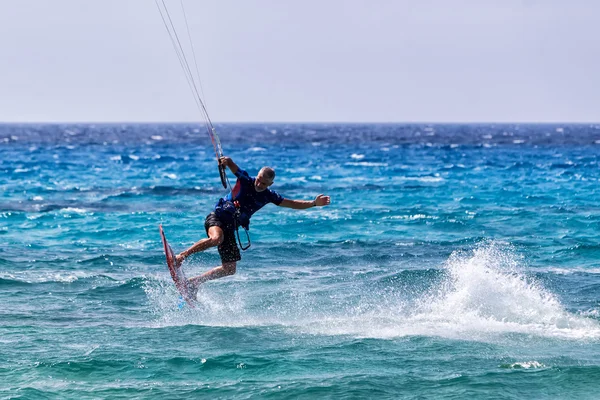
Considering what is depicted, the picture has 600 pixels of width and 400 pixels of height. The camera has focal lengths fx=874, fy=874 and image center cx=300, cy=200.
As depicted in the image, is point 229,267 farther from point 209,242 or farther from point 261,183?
point 261,183

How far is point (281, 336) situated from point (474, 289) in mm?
3755

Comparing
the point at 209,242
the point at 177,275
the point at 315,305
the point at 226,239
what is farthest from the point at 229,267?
the point at 315,305

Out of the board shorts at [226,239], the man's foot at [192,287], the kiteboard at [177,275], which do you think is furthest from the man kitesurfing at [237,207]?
the man's foot at [192,287]

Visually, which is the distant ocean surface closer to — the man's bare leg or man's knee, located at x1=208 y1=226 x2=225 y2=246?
the man's bare leg

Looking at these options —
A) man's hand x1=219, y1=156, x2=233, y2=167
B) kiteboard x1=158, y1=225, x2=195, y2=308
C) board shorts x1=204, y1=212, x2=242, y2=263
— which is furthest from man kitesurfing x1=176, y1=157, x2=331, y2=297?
man's hand x1=219, y1=156, x2=233, y2=167

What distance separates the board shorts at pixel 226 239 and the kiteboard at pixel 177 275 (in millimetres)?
645

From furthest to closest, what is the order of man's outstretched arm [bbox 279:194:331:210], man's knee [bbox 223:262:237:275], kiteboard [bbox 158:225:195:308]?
1. man's knee [bbox 223:262:237:275]
2. kiteboard [bbox 158:225:195:308]
3. man's outstretched arm [bbox 279:194:331:210]

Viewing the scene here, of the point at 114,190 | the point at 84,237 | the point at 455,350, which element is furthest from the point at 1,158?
the point at 455,350

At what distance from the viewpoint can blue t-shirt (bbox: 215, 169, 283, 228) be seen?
1269cm

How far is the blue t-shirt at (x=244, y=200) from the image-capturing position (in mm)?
12688

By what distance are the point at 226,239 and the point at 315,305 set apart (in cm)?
253

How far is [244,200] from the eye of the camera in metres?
12.8

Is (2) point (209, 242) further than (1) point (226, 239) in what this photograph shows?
No

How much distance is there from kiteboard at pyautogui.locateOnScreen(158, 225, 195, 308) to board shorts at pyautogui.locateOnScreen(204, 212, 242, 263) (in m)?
0.65
